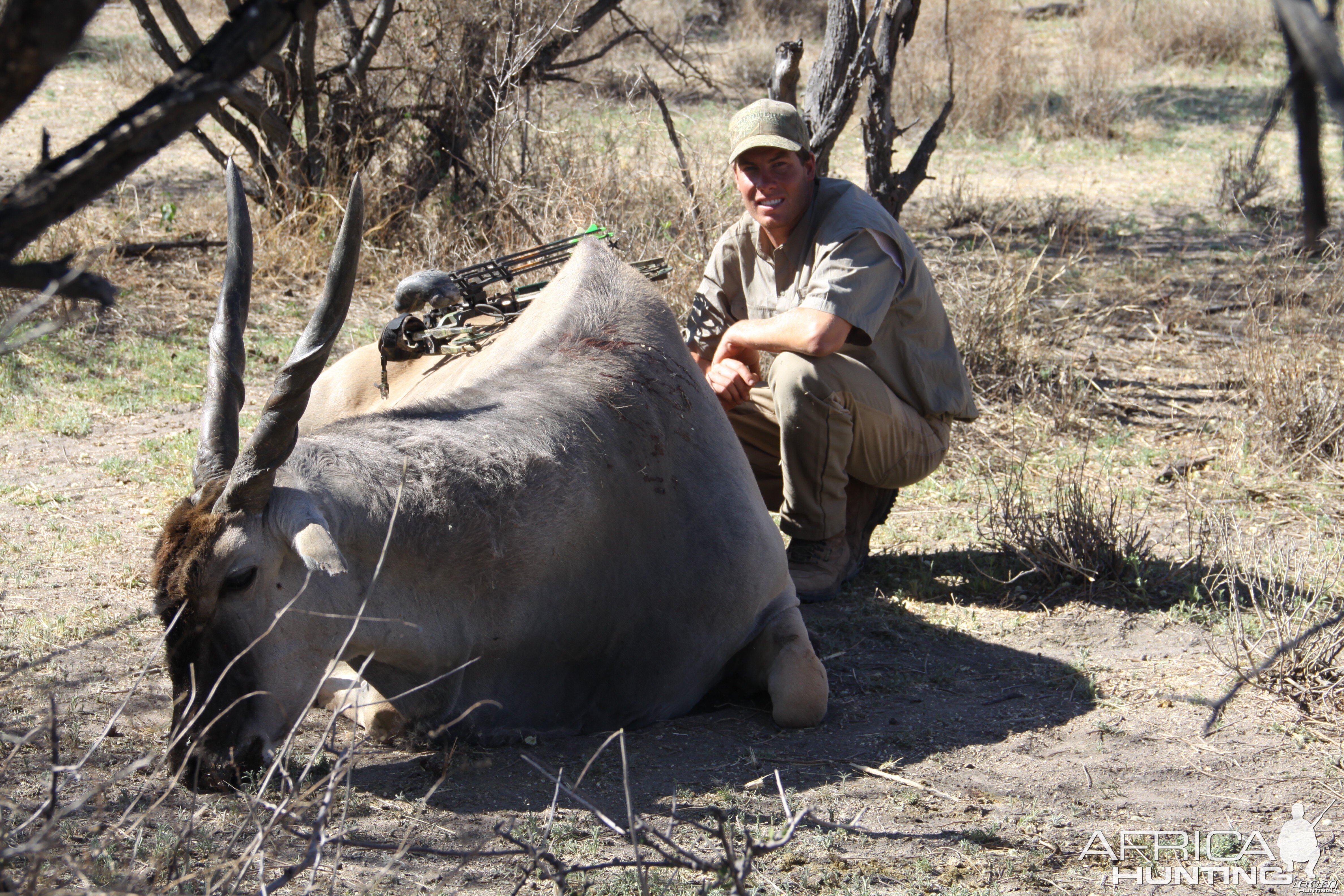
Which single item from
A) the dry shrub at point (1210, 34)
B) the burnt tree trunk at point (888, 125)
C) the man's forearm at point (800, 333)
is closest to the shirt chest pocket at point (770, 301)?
the man's forearm at point (800, 333)

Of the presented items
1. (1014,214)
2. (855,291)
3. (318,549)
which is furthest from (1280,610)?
(1014,214)

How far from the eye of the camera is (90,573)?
4.56 meters

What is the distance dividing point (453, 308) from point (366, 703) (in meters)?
1.94

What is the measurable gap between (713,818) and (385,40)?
7.58 m

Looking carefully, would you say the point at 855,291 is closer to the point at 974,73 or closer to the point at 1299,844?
the point at 1299,844

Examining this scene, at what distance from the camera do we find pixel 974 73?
13.6 m

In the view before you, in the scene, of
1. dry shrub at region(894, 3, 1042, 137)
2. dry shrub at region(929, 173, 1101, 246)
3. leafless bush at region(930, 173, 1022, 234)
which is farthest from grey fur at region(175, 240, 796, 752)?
dry shrub at region(894, 3, 1042, 137)

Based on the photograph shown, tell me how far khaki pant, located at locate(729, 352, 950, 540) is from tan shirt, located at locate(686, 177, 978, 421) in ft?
0.42

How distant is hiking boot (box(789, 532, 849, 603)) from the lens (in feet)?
15.5

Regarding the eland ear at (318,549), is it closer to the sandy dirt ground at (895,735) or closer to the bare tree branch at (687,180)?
the sandy dirt ground at (895,735)

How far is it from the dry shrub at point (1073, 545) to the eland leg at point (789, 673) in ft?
3.91

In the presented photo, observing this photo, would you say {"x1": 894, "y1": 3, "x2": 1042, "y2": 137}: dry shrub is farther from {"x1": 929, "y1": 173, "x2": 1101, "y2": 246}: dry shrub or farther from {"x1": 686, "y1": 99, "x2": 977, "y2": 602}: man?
{"x1": 686, "y1": 99, "x2": 977, "y2": 602}: man

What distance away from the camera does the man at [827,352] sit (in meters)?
4.57

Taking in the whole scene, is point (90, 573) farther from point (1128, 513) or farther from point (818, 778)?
point (1128, 513)
